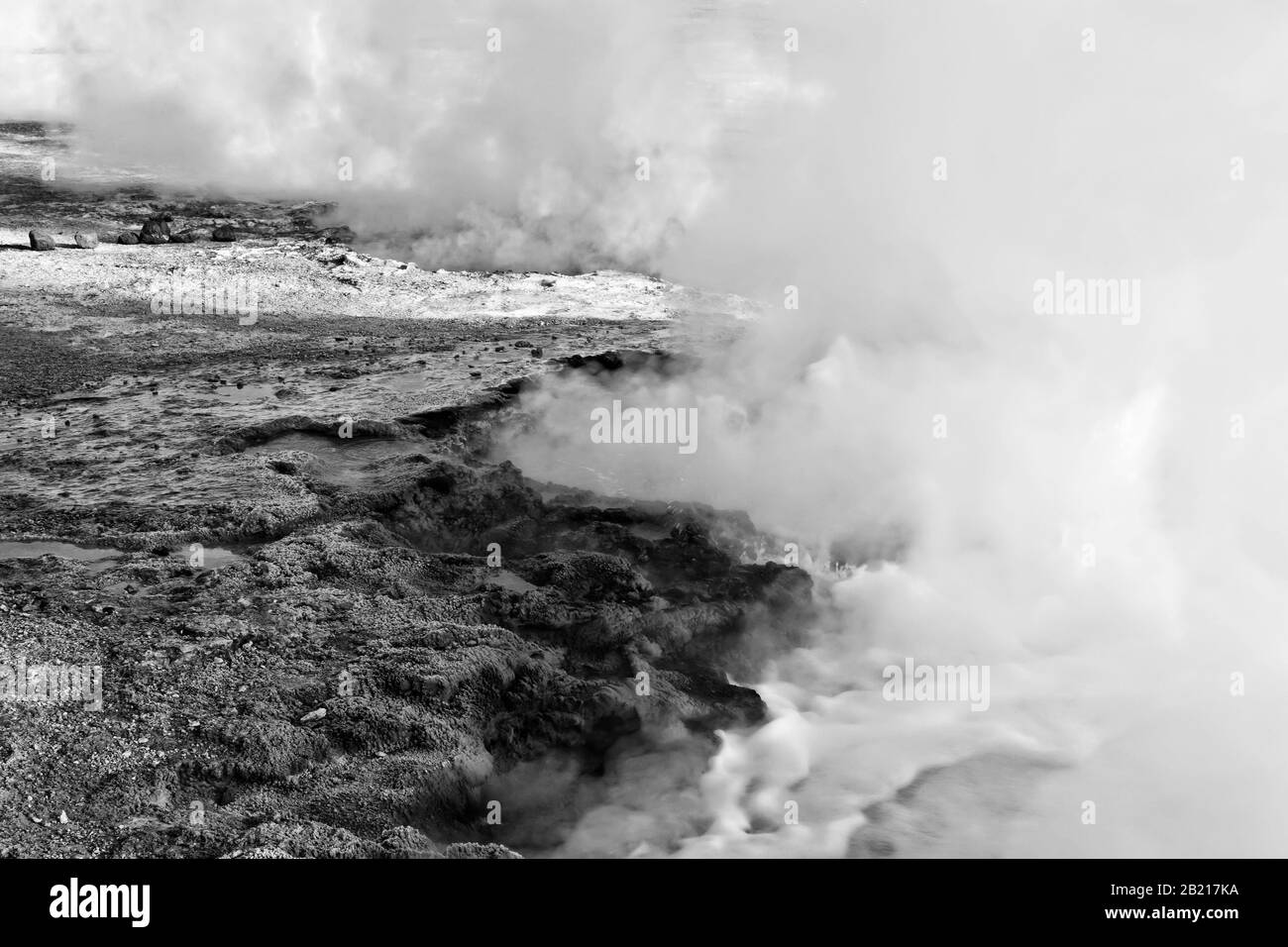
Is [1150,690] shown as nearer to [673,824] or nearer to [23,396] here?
[673,824]

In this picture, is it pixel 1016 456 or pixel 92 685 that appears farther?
pixel 1016 456

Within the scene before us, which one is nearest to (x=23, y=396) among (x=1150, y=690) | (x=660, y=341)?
(x=660, y=341)

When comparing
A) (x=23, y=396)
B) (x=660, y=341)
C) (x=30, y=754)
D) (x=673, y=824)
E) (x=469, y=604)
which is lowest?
(x=673, y=824)

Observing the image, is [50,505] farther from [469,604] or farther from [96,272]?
[96,272]

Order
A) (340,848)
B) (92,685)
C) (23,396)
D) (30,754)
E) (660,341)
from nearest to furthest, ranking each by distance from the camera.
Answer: (340,848) < (30,754) < (92,685) < (23,396) < (660,341)

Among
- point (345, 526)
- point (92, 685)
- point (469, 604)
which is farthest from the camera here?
point (345, 526)

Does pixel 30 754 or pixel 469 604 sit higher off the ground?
pixel 469 604

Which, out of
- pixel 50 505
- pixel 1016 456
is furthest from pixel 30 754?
pixel 1016 456
